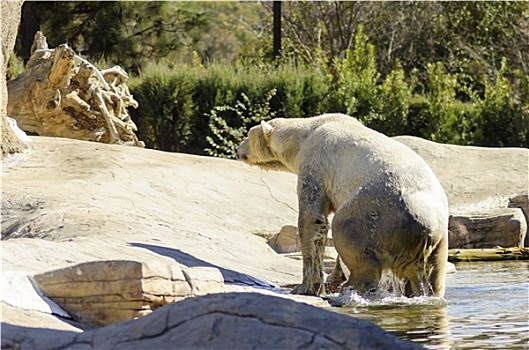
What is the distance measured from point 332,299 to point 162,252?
6.69ft

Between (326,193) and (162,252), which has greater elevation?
(326,193)

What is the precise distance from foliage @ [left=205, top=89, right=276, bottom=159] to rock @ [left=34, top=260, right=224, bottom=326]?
15.1 m

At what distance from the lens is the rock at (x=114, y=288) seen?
738 centimetres

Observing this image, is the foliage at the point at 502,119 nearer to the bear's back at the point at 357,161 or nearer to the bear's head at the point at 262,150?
the bear's head at the point at 262,150

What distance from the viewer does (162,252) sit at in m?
11.1

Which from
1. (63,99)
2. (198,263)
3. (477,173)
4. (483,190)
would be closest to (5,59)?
(63,99)

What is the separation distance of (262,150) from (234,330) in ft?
22.0

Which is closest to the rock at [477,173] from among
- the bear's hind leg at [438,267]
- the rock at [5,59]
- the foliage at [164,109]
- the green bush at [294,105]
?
the green bush at [294,105]

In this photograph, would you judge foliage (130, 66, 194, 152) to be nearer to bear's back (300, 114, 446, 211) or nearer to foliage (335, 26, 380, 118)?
foliage (335, 26, 380, 118)

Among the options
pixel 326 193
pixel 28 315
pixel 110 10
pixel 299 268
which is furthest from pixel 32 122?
pixel 110 10

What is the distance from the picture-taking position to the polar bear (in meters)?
9.65

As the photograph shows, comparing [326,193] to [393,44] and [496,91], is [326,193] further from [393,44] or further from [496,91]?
[393,44]

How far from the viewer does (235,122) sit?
24750mm

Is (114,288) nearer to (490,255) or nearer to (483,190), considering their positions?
(490,255)
